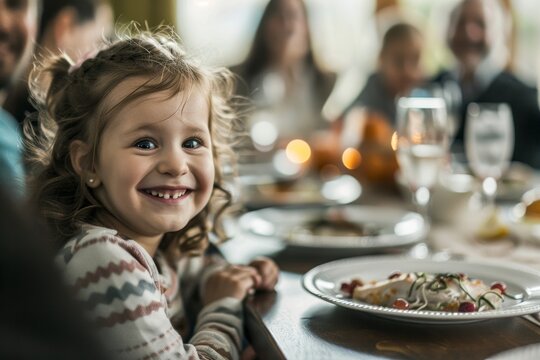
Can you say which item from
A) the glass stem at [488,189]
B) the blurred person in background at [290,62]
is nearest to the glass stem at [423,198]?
the glass stem at [488,189]

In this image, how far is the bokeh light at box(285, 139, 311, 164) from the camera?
8.41 feet

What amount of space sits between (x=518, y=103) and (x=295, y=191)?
2021 millimetres

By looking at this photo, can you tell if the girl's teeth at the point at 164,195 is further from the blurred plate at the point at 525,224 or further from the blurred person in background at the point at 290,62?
the blurred person in background at the point at 290,62

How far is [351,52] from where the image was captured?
5594 mm

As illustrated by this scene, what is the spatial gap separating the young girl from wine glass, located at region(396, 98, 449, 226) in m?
0.49

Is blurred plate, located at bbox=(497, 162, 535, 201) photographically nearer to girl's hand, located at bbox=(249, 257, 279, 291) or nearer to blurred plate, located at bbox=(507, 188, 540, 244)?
blurred plate, located at bbox=(507, 188, 540, 244)

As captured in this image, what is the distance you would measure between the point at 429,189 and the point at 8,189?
120 centimetres

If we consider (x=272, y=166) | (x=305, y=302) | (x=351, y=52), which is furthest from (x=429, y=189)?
(x=351, y=52)

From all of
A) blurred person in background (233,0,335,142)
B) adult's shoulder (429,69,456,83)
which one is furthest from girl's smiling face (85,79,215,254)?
adult's shoulder (429,69,456,83)

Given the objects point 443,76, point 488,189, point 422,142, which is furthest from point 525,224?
point 443,76

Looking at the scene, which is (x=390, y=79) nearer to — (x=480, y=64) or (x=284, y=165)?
(x=480, y=64)

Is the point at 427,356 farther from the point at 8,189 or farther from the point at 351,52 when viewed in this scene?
the point at 351,52

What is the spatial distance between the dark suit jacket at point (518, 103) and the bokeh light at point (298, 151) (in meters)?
A: 1.11

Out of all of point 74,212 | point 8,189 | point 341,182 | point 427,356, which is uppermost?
point 8,189
